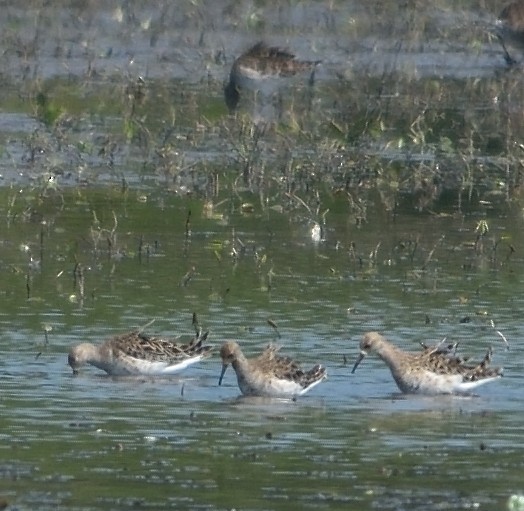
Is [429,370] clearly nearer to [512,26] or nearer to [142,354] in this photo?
[142,354]

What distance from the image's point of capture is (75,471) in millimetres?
9609

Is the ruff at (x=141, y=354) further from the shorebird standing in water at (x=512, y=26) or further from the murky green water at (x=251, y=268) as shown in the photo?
the shorebird standing in water at (x=512, y=26)

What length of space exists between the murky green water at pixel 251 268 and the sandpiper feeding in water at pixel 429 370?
11cm

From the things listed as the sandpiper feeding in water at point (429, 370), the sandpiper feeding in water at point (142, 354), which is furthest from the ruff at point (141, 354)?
the sandpiper feeding in water at point (429, 370)

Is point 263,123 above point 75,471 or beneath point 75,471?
beneath

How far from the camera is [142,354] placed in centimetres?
1243

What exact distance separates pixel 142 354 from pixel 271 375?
1.01 metres

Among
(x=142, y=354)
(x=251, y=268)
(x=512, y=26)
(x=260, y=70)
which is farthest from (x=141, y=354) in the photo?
(x=512, y=26)

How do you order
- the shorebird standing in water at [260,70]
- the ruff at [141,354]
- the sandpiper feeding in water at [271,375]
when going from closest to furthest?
1. the sandpiper feeding in water at [271,375]
2. the ruff at [141,354]
3. the shorebird standing in water at [260,70]

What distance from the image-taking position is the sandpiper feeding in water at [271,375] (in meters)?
11.7

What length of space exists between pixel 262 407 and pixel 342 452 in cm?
143

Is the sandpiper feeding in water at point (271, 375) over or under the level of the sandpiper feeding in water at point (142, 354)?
over

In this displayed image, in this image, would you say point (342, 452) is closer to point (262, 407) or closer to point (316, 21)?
point (262, 407)

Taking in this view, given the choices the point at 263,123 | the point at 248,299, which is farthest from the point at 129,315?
the point at 263,123
